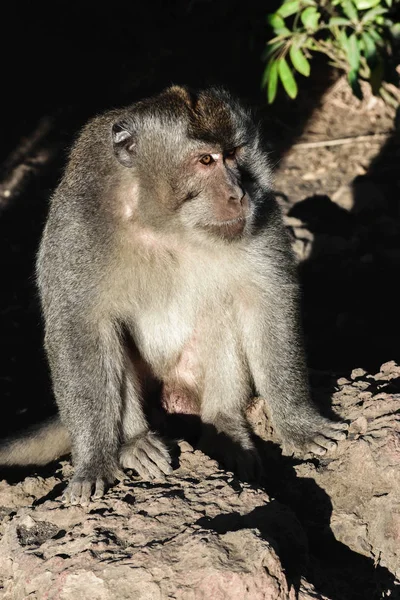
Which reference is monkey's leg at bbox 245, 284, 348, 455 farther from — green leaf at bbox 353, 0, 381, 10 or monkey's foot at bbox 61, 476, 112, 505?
green leaf at bbox 353, 0, 381, 10

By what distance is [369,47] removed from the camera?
6984 mm

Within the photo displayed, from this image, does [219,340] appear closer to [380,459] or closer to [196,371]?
[196,371]

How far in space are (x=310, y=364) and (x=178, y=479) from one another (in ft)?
8.23

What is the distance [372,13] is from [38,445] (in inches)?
160

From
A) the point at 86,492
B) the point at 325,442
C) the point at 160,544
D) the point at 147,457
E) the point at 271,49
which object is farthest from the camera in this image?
the point at 271,49

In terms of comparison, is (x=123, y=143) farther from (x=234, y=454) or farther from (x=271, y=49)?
(x=271, y=49)

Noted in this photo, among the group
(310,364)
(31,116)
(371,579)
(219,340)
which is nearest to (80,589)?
(371,579)

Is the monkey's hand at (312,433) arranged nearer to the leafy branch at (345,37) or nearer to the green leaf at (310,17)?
the leafy branch at (345,37)

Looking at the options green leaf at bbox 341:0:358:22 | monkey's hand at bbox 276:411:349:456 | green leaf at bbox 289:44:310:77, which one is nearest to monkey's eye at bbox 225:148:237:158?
monkey's hand at bbox 276:411:349:456

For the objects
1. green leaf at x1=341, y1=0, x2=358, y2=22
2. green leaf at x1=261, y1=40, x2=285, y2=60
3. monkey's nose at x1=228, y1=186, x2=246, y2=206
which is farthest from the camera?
green leaf at x1=261, y1=40, x2=285, y2=60

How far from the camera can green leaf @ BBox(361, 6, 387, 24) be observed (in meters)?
6.88

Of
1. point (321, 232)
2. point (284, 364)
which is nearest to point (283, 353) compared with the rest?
point (284, 364)

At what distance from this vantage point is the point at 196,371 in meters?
4.96

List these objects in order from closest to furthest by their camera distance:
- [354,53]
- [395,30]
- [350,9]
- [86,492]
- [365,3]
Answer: [86,492]
[365,3]
[350,9]
[354,53]
[395,30]
